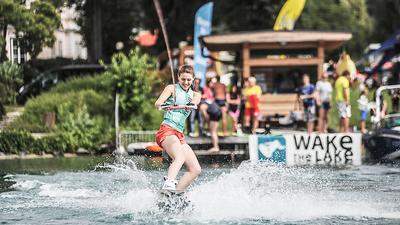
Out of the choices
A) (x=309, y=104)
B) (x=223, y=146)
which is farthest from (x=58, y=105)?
(x=309, y=104)

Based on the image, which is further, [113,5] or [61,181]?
[113,5]

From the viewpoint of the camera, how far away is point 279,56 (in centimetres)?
2736

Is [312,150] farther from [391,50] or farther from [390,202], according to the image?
[391,50]

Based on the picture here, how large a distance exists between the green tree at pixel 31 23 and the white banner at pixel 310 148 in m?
12.5

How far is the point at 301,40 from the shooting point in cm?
2673

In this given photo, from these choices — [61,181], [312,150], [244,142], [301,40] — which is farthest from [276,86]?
[61,181]

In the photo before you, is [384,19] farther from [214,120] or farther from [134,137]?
[214,120]

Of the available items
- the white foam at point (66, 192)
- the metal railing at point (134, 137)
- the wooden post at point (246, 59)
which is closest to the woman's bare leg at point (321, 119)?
the wooden post at point (246, 59)

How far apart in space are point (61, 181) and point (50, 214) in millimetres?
4331

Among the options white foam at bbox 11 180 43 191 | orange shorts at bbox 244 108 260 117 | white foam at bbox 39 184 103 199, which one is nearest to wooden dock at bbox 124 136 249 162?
orange shorts at bbox 244 108 260 117

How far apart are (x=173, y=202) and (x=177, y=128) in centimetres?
91

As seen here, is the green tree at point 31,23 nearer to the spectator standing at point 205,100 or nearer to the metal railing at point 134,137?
the metal railing at point 134,137

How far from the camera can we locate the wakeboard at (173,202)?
1075 cm

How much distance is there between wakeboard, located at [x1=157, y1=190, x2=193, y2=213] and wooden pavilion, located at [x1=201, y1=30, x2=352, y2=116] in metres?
16.2
